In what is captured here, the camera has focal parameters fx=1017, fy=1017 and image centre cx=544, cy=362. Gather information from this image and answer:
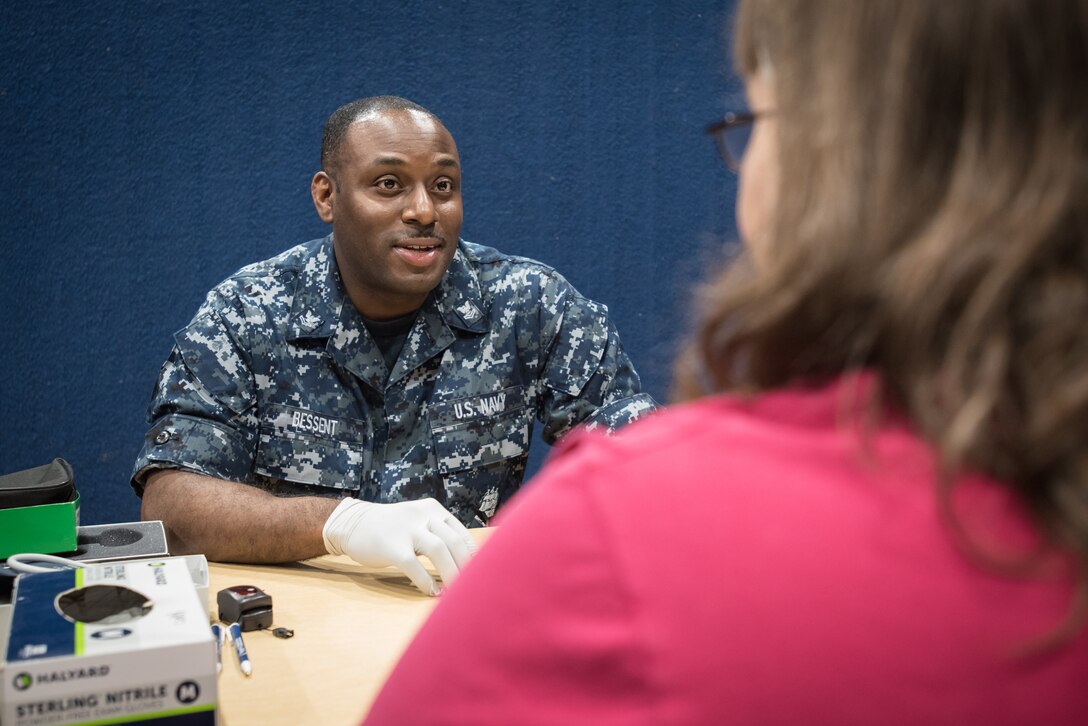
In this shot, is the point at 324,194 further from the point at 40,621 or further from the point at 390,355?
Result: the point at 40,621

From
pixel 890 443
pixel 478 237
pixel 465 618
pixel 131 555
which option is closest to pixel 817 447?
pixel 890 443

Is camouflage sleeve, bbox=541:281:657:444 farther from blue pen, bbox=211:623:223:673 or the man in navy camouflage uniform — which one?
blue pen, bbox=211:623:223:673

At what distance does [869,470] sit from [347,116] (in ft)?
6.00

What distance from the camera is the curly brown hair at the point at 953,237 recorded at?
34cm

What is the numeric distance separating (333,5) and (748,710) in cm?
235

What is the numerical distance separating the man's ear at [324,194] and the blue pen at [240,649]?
1.12m

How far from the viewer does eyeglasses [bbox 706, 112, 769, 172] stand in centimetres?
52

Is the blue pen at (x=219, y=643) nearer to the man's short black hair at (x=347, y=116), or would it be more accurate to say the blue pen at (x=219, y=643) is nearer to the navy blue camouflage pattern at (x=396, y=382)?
the navy blue camouflage pattern at (x=396, y=382)

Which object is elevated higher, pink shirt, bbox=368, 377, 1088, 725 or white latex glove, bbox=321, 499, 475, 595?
pink shirt, bbox=368, 377, 1088, 725

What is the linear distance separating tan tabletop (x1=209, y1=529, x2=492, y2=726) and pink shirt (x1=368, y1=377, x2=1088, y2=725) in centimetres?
50

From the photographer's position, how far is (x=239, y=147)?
2377 millimetres

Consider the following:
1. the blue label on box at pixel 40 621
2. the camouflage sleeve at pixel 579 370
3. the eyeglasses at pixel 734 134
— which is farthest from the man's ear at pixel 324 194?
the eyeglasses at pixel 734 134

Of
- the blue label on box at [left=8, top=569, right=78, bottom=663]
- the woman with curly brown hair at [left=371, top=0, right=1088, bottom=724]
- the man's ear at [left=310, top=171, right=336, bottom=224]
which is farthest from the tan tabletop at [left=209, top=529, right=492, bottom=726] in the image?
the man's ear at [left=310, top=171, right=336, bottom=224]

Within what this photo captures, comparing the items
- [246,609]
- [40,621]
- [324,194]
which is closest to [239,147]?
[324,194]
